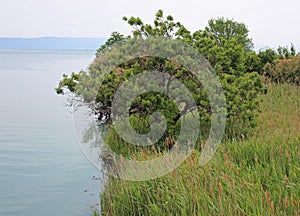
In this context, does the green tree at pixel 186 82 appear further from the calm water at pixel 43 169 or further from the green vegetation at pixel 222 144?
the calm water at pixel 43 169

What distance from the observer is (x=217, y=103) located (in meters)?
10.9

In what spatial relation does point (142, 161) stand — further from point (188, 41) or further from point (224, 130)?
point (188, 41)

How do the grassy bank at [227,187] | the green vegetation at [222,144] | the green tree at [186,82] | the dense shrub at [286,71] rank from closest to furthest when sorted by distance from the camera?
the grassy bank at [227,187] < the green vegetation at [222,144] < the green tree at [186,82] < the dense shrub at [286,71]

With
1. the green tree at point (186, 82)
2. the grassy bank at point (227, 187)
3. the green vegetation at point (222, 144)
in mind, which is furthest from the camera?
the green tree at point (186, 82)

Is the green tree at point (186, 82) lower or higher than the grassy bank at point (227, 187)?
higher

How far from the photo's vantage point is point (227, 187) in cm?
649

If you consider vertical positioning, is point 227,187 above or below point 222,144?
below

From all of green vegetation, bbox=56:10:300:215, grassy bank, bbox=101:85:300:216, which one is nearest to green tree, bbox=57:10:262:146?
green vegetation, bbox=56:10:300:215

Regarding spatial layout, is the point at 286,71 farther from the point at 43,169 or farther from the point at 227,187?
the point at 227,187

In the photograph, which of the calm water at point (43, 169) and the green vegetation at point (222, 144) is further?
the calm water at point (43, 169)

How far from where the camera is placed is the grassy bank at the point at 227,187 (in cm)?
583

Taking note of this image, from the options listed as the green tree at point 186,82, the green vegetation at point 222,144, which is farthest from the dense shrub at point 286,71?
the green tree at point 186,82

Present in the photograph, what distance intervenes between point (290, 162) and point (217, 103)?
11.1 ft

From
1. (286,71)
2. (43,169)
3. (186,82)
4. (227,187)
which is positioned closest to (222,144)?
(186,82)
